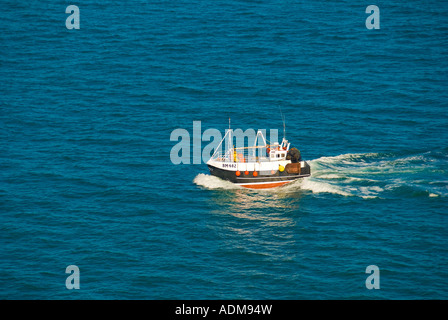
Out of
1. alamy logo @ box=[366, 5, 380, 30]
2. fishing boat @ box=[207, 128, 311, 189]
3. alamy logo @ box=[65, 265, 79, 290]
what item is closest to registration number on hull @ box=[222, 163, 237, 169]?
fishing boat @ box=[207, 128, 311, 189]

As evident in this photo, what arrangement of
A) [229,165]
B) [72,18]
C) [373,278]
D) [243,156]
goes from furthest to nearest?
[72,18]
[243,156]
[229,165]
[373,278]

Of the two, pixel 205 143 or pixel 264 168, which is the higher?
pixel 205 143

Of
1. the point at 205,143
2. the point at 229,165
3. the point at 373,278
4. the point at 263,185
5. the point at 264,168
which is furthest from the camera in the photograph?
the point at 205,143

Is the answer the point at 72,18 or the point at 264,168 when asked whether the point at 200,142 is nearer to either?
the point at 264,168

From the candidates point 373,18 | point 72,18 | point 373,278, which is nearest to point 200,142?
point 373,278

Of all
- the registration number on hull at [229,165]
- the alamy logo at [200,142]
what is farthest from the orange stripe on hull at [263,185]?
the alamy logo at [200,142]

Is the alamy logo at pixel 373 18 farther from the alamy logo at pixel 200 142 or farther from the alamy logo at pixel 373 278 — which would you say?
the alamy logo at pixel 373 278

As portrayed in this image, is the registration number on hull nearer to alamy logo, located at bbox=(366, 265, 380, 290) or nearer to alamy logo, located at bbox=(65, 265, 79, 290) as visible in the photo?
alamy logo, located at bbox=(366, 265, 380, 290)

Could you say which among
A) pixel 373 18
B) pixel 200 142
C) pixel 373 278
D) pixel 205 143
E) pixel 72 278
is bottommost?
pixel 373 278

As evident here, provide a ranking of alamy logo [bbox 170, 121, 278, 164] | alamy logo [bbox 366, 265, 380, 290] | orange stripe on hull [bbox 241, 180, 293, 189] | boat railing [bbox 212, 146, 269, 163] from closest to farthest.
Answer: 1. alamy logo [bbox 366, 265, 380, 290]
2. orange stripe on hull [bbox 241, 180, 293, 189]
3. boat railing [bbox 212, 146, 269, 163]
4. alamy logo [bbox 170, 121, 278, 164]
